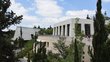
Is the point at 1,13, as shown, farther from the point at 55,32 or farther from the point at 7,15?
the point at 55,32

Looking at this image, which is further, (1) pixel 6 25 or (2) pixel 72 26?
(2) pixel 72 26

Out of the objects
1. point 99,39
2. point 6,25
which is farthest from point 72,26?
point 6,25

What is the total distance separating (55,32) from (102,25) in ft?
165

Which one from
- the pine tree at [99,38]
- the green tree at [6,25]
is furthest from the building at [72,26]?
the green tree at [6,25]

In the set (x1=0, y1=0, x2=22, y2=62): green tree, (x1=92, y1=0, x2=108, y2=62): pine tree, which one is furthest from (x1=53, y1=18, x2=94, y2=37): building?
(x1=0, y1=0, x2=22, y2=62): green tree

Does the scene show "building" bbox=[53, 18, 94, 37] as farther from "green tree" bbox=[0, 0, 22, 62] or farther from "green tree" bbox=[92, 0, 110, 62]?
"green tree" bbox=[0, 0, 22, 62]

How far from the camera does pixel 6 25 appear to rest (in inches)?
749

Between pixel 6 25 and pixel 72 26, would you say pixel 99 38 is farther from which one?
pixel 72 26

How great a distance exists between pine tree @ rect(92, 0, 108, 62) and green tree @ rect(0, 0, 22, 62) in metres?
6.44

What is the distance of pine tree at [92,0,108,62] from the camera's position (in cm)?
2181

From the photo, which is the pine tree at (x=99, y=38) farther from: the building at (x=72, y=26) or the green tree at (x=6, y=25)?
the building at (x=72, y=26)

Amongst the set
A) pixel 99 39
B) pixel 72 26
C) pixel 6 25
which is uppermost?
pixel 6 25

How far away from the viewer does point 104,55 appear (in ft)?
71.7

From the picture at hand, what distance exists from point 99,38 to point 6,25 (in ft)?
24.3
